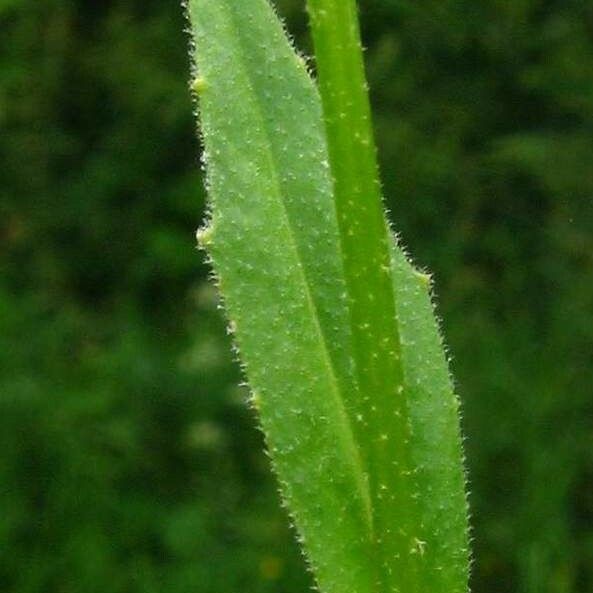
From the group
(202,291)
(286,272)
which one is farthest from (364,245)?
(202,291)

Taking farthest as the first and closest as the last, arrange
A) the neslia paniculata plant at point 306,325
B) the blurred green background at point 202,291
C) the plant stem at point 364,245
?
the blurred green background at point 202,291 < the neslia paniculata plant at point 306,325 < the plant stem at point 364,245

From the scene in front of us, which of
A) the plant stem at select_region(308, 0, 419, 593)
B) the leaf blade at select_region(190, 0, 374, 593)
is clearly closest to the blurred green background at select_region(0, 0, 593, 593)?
the leaf blade at select_region(190, 0, 374, 593)

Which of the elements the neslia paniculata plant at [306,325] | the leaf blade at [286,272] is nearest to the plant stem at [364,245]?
the neslia paniculata plant at [306,325]

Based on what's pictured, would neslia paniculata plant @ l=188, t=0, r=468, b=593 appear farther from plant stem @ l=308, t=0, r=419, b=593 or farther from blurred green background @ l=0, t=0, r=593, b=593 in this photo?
blurred green background @ l=0, t=0, r=593, b=593

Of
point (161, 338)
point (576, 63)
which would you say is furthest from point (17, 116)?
point (576, 63)

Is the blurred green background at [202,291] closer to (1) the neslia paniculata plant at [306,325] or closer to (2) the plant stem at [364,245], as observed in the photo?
(1) the neslia paniculata plant at [306,325]
